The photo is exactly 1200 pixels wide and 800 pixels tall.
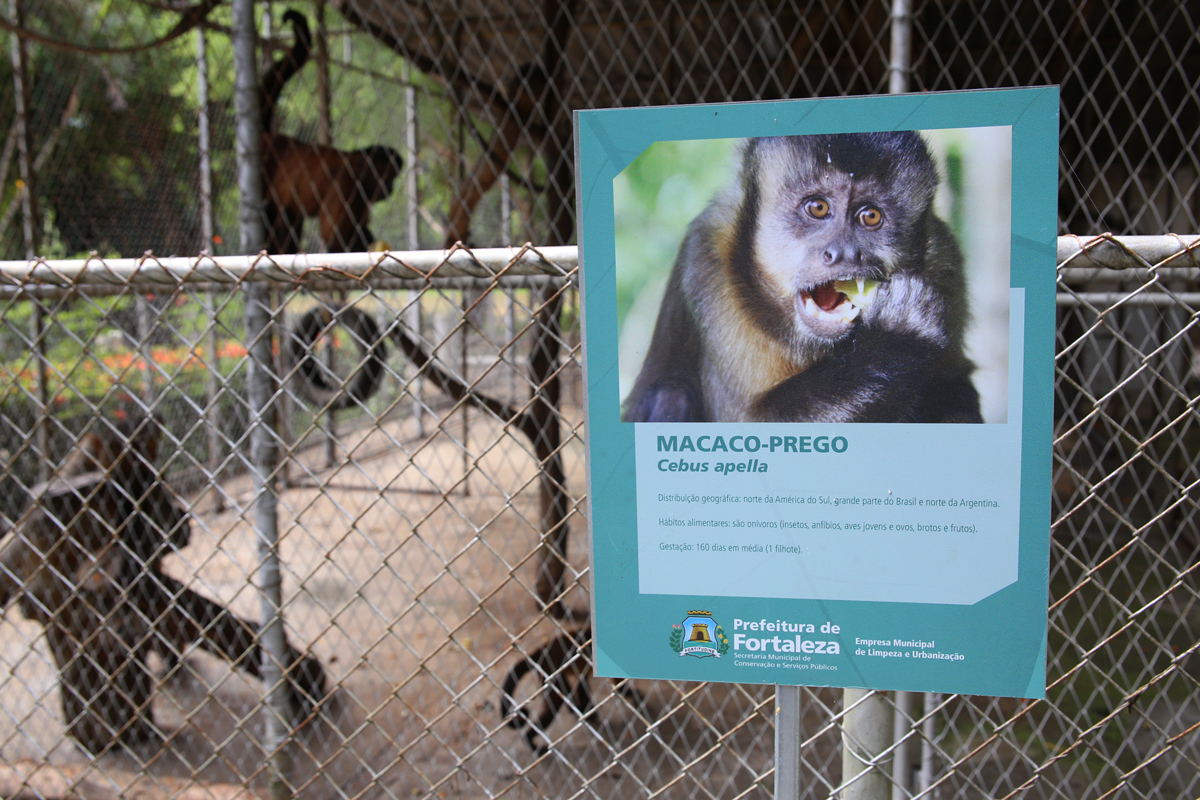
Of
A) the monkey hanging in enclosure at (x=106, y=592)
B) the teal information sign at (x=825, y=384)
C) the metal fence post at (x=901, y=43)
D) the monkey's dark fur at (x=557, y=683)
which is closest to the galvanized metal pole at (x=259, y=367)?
the monkey hanging in enclosure at (x=106, y=592)

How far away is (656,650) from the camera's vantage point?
3.17ft

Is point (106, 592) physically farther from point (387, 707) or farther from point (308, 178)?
point (308, 178)

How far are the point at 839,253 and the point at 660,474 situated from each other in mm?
328

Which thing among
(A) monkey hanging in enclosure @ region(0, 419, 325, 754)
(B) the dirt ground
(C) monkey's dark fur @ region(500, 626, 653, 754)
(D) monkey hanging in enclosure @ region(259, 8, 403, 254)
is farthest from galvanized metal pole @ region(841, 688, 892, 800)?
(D) monkey hanging in enclosure @ region(259, 8, 403, 254)

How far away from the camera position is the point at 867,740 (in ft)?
3.56

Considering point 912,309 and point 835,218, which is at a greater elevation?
point 835,218

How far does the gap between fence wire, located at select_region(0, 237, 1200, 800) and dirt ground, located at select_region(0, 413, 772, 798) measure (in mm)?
23

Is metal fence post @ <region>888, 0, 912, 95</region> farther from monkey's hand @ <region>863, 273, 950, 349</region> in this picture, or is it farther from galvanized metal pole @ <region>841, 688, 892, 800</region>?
galvanized metal pole @ <region>841, 688, 892, 800</region>

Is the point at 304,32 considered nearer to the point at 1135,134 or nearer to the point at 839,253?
the point at 839,253

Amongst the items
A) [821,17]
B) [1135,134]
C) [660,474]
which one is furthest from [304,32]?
[1135,134]

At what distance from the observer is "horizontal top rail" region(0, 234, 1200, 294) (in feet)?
3.21

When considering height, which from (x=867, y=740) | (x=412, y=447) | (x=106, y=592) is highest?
(x=867, y=740)

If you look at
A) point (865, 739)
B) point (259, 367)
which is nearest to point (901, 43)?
point (865, 739)

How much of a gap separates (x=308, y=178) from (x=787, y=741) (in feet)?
11.1
